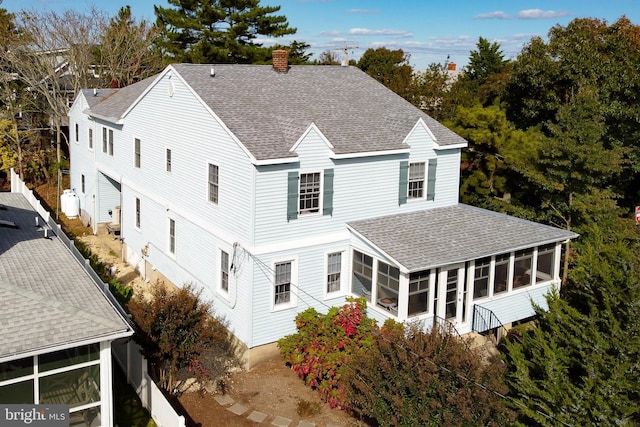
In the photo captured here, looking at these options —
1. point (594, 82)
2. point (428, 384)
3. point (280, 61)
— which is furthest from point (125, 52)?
point (428, 384)

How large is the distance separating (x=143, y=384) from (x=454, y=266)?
9.80 meters

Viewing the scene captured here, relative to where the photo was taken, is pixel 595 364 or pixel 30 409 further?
→ pixel 30 409

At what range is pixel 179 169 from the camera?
22625 mm


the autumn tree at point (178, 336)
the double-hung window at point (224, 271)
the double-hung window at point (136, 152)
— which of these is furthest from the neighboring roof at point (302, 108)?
the double-hung window at point (136, 152)

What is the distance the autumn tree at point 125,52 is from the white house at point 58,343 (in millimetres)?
34551

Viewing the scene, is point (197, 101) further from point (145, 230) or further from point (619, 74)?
point (619, 74)

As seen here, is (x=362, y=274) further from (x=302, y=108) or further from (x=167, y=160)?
(x=167, y=160)

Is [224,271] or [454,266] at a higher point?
[454,266]

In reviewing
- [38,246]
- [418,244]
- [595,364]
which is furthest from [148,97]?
[595,364]

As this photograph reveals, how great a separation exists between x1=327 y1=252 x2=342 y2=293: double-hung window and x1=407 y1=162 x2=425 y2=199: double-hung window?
384cm

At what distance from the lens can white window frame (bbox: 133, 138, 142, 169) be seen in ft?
86.6

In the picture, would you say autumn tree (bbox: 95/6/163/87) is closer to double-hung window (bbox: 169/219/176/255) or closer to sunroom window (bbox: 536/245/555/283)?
double-hung window (bbox: 169/219/176/255)

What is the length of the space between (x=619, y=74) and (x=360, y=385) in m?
25.1

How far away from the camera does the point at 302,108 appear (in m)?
21.8
